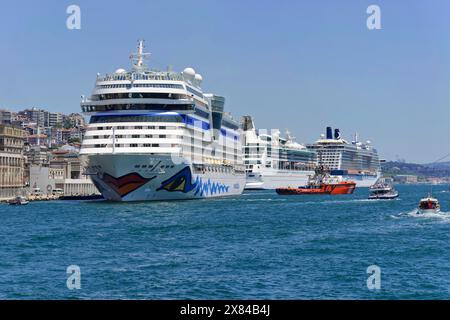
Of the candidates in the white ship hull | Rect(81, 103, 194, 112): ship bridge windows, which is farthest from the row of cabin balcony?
the white ship hull

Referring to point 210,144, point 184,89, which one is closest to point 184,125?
point 184,89

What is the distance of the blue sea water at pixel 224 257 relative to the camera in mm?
26844

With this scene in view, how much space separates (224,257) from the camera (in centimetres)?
3569

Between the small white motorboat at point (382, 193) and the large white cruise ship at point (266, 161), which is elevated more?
the large white cruise ship at point (266, 161)

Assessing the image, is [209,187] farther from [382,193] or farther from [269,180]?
[269,180]

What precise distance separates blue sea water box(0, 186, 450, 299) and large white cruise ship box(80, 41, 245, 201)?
17.9 m

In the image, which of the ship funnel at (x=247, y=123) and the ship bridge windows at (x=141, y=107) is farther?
the ship funnel at (x=247, y=123)

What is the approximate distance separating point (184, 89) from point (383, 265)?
57.7 meters

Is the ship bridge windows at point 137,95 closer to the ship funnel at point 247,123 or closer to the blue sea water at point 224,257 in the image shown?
the blue sea water at point 224,257

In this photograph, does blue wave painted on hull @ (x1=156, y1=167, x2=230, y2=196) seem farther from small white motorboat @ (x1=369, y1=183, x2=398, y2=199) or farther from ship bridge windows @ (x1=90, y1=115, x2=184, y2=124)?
small white motorboat @ (x1=369, y1=183, x2=398, y2=199)

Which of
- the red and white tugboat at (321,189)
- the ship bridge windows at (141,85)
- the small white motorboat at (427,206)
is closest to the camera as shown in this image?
the small white motorboat at (427,206)

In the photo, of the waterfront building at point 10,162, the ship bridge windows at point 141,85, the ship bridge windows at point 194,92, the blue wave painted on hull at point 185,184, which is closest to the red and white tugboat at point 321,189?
the ship bridge windows at point 194,92

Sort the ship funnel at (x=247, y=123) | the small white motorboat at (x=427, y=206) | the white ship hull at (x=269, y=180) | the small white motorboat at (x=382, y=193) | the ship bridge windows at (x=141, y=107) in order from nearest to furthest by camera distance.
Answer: the small white motorboat at (x=427, y=206) → the ship bridge windows at (x=141, y=107) → the small white motorboat at (x=382, y=193) → the white ship hull at (x=269, y=180) → the ship funnel at (x=247, y=123)
